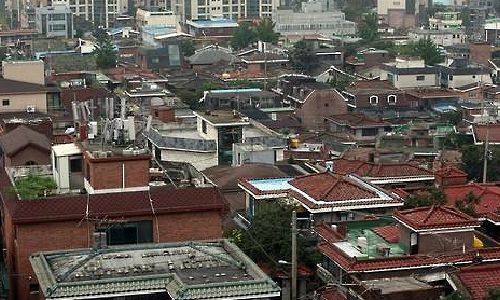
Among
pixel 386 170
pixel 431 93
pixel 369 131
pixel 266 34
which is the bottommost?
pixel 369 131

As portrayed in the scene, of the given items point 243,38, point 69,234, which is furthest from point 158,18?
point 69,234

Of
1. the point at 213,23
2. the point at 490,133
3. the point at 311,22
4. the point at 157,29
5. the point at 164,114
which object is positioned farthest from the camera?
the point at 213,23

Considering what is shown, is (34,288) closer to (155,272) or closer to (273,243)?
(155,272)

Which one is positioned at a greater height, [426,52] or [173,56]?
[426,52]

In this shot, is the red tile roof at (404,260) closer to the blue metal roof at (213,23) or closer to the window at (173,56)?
the window at (173,56)

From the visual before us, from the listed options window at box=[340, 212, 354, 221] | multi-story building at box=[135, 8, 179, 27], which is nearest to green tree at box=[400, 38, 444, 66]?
multi-story building at box=[135, 8, 179, 27]

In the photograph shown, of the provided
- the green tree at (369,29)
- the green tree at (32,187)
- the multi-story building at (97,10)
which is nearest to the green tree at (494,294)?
the green tree at (32,187)

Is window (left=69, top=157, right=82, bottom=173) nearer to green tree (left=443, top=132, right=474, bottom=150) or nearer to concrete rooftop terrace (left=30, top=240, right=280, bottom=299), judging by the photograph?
concrete rooftop terrace (left=30, top=240, right=280, bottom=299)
